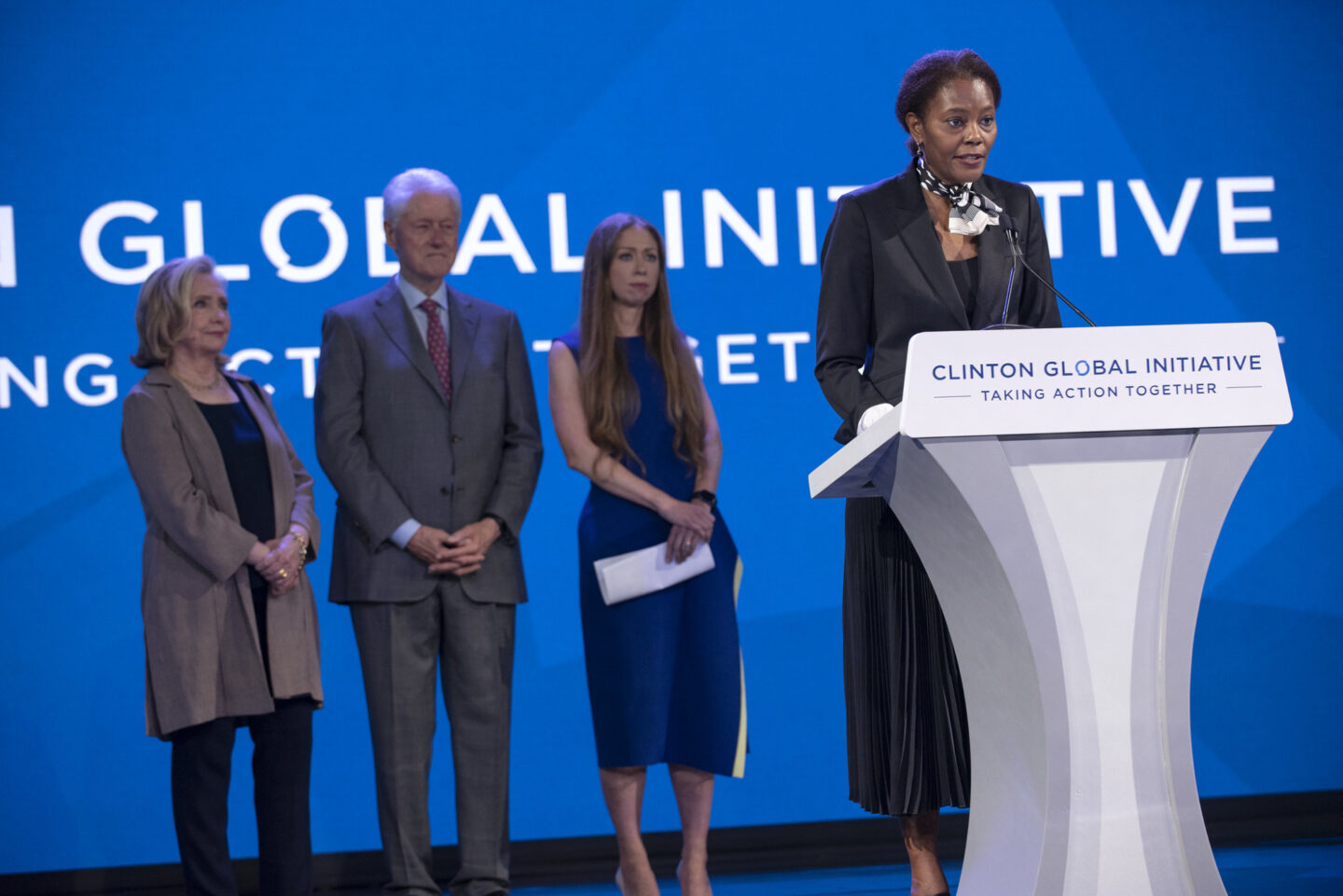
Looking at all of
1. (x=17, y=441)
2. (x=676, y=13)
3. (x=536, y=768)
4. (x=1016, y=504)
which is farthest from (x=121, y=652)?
(x=1016, y=504)

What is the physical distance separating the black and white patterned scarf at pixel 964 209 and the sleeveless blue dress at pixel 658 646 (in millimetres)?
1144

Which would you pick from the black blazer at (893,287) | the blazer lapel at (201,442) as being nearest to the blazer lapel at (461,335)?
the blazer lapel at (201,442)

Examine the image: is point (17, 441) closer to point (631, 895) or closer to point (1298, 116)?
point (631, 895)

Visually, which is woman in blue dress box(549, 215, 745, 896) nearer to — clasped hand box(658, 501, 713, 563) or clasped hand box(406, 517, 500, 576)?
clasped hand box(658, 501, 713, 563)

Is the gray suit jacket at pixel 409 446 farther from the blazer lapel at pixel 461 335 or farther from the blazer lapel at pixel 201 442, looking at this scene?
the blazer lapel at pixel 201 442

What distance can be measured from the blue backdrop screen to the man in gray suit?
861 mm

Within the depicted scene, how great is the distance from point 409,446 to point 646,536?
0.63 m

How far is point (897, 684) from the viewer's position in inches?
90.4

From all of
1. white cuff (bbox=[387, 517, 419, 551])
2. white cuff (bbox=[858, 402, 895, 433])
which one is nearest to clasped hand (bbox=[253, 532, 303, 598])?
white cuff (bbox=[387, 517, 419, 551])

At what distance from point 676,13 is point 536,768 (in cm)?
250

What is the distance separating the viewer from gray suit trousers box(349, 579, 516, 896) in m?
3.17

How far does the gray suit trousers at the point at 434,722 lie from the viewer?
3.17 m

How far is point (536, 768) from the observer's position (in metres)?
4.22

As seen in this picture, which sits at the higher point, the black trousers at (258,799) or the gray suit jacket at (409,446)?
the gray suit jacket at (409,446)
